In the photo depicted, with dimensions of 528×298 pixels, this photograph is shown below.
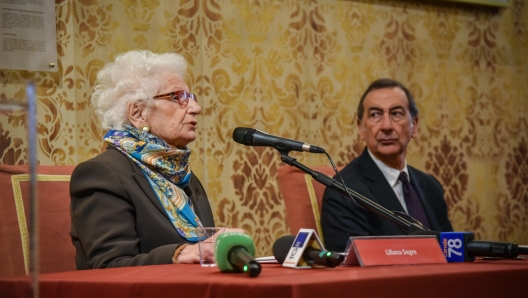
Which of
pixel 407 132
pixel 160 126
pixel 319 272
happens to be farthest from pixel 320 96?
pixel 319 272

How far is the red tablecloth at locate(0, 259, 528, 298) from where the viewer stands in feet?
3.70

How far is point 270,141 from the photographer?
1.95 m

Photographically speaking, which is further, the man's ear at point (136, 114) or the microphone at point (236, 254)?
the man's ear at point (136, 114)

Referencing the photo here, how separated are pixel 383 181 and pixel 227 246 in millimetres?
1550

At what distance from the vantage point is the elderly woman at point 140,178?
1978mm

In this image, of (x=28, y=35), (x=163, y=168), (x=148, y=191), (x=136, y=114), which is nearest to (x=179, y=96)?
(x=136, y=114)

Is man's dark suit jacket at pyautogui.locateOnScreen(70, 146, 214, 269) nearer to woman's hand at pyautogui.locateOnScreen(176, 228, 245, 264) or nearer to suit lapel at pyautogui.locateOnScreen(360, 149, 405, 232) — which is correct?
woman's hand at pyautogui.locateOnScreen(176, 228, 245, 264)

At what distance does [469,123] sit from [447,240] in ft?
8.51

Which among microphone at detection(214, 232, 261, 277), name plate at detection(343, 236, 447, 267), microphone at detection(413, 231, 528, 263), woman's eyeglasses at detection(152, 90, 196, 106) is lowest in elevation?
microphone at detection(413, 231, 528, 263)

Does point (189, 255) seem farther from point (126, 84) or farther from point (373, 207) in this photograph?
point (126, 84)

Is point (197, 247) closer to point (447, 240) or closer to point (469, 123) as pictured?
point (447, 240)

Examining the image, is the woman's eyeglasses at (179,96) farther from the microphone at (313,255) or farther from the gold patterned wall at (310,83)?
the microphone at (313,255)

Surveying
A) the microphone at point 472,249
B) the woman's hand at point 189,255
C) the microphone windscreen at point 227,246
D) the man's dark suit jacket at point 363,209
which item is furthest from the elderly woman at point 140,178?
the microphone at point 472,249

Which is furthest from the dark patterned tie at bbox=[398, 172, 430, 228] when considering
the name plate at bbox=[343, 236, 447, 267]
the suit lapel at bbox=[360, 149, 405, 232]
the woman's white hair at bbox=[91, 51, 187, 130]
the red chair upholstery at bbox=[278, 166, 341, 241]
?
the name plate at bbox=[343, 236, 447, 267]
